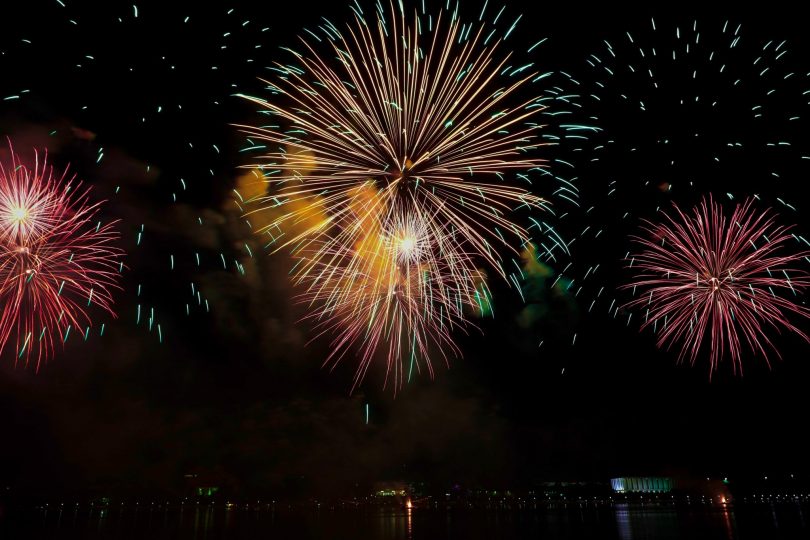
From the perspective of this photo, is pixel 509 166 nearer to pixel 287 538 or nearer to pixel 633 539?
pixel 633 539

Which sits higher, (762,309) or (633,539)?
(762,309)

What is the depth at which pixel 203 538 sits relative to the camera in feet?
200

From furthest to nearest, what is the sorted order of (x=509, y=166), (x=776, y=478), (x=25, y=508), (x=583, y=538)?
(x=25, y=508) → (x=776, y=478) → (x=583, y=538) → (x=509, y=166)

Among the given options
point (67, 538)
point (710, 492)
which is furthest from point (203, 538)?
point (710, 492)

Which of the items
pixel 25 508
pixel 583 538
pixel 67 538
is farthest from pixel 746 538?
pixel 25 508

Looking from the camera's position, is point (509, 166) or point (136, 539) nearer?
point (509, 166)

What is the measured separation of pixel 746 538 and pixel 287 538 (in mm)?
41352

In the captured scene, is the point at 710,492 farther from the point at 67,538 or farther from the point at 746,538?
the point at 67,538

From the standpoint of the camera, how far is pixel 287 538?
6294 centimetres

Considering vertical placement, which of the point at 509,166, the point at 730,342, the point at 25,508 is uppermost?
the point at 509,166

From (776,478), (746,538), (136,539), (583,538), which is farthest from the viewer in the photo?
(776,478)

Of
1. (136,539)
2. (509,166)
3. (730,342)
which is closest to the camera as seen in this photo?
(509,166)

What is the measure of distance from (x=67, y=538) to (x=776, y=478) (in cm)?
18203

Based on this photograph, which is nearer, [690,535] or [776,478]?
[690,535]
